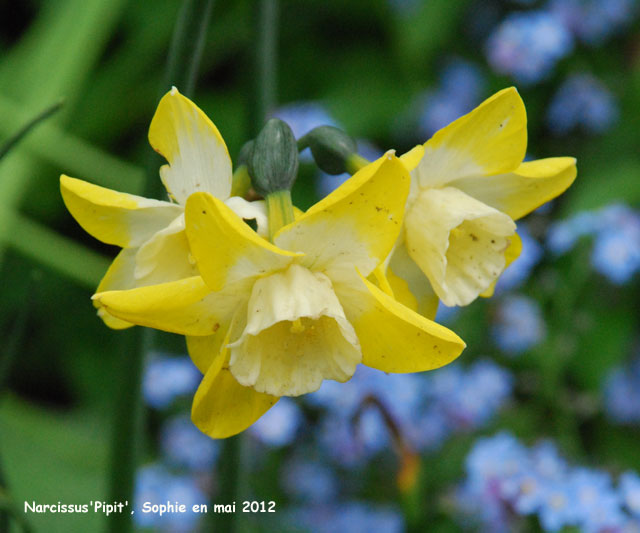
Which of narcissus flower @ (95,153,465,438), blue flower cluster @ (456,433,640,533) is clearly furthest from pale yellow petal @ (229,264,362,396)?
blue flower cluster @ (456,433,640,533)

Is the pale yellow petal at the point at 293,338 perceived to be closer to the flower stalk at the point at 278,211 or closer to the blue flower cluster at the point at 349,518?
the flower stalk at the point at 278,211

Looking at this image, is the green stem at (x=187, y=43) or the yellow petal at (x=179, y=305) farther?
the green stem at (x=187, y=43)

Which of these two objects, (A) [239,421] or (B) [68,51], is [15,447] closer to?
(B) [68,51]

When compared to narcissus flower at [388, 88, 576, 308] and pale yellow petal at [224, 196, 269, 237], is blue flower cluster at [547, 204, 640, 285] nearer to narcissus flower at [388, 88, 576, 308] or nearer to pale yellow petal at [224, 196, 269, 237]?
narcissus flower at [388, 88, 576, 308]

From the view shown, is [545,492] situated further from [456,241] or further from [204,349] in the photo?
[204,349]

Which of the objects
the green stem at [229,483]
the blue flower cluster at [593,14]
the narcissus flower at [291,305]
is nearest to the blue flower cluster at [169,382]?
the green stem at [229,483]

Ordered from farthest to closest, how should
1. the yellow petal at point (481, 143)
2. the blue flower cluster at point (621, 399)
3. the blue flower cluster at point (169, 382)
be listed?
the blue flower cluster at point (621, 399)
the blue flower cluster at point (169, 382)
the yellow petal at point (481, 143)

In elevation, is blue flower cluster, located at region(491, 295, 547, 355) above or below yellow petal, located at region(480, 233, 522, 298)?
below
